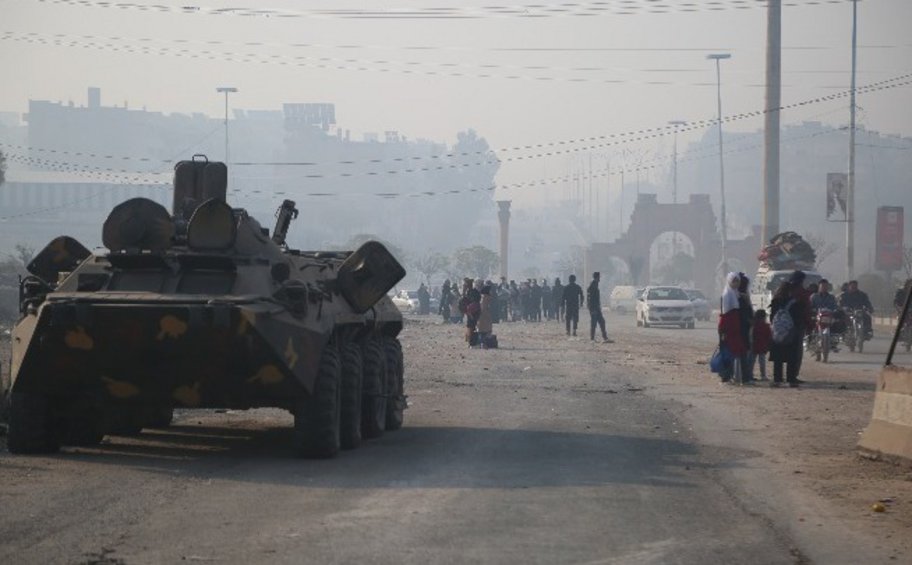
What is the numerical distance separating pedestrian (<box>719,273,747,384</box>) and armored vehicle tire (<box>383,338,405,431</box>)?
740 centimetres

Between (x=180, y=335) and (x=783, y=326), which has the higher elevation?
(x=180, y=335)

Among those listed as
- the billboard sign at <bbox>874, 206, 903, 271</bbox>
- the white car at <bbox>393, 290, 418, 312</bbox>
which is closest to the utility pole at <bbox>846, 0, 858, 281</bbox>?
the billboard sign at <bbox>874, 206, 903, 271</bbox>

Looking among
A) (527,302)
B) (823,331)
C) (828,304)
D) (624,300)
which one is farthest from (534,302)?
(823,331)

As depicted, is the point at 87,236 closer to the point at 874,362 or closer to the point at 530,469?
the point at 874,362

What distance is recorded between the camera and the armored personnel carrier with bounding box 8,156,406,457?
43.2ft

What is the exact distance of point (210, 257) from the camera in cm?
1392

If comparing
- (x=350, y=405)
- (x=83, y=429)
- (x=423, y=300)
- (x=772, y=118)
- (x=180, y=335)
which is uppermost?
(x=772, y=118)

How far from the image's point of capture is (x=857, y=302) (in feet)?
119

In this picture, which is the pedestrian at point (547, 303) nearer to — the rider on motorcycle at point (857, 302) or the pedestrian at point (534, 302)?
the pedestrian at point (534, 302)

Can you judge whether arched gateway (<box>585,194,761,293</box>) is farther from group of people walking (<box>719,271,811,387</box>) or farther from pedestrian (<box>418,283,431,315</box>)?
group of people walking (<box>719,271,811,387</box>)

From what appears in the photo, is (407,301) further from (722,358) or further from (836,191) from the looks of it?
(722,358)

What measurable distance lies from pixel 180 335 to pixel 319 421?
1.41 metres

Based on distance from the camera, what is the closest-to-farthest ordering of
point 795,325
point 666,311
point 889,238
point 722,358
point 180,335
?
point 180,335, point 795,325, point 722,358, point 666,311, point 889,238

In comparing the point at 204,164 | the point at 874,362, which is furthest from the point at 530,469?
the point at 874,362
